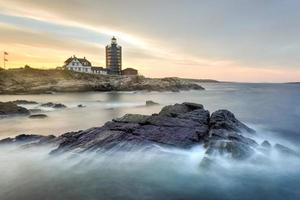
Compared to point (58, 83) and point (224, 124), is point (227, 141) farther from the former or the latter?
point (58, 83)

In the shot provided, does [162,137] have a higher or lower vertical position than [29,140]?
higher

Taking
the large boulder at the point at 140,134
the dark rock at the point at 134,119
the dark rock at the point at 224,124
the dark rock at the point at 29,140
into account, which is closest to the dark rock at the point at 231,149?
the large boulder at the point at 140,134

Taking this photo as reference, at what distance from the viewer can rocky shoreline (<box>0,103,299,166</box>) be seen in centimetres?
1307

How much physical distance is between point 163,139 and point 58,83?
69.6m

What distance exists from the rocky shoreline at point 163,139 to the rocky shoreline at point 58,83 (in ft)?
194

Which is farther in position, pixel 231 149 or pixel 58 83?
pixel 58 83

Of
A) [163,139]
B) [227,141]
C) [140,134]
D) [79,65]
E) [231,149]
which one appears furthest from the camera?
[79,65]

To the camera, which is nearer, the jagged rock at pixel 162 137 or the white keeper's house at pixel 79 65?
the jagged rock at pixel 162 137

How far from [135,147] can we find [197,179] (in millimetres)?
3512

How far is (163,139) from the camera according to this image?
45.6 feet

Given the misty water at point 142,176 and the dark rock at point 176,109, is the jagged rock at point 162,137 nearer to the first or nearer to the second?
the misty water at point 142,176

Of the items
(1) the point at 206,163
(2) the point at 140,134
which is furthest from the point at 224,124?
(2) the point at 140,134

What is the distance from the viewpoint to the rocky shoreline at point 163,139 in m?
13.1

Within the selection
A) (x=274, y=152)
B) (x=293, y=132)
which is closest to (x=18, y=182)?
(x=274, y=152)
